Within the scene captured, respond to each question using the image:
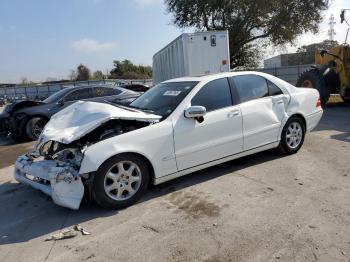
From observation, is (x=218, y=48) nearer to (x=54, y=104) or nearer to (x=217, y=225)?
(x=54, y=104)

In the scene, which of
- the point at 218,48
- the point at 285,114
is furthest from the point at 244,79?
the point at 218,48

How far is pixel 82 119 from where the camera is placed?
4988 mm

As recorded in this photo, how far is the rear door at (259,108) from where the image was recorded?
567 centimetres

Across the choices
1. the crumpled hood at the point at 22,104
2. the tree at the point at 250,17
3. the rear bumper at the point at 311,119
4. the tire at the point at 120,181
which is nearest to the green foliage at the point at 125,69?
the tree at the point at 250,17

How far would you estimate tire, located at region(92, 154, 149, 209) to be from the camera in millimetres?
4426

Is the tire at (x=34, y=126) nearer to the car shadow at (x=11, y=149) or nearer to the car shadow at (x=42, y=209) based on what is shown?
the car shadow at (x=11, y=149)

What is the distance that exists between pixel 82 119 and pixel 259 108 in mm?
2577

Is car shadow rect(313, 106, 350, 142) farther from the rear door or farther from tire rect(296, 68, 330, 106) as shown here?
the rear door

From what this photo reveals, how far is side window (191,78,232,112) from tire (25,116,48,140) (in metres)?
6.52

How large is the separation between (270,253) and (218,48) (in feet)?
34.4

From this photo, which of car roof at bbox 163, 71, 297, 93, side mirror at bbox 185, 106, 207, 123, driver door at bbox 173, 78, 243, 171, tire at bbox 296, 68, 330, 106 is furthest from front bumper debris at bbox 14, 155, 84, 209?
tire at bbox 296, 68, 330, 106

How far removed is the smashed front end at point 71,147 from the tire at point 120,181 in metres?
0.16

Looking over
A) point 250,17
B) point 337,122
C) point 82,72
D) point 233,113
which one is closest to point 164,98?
point 233,113

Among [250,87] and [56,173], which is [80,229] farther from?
[250,87]
